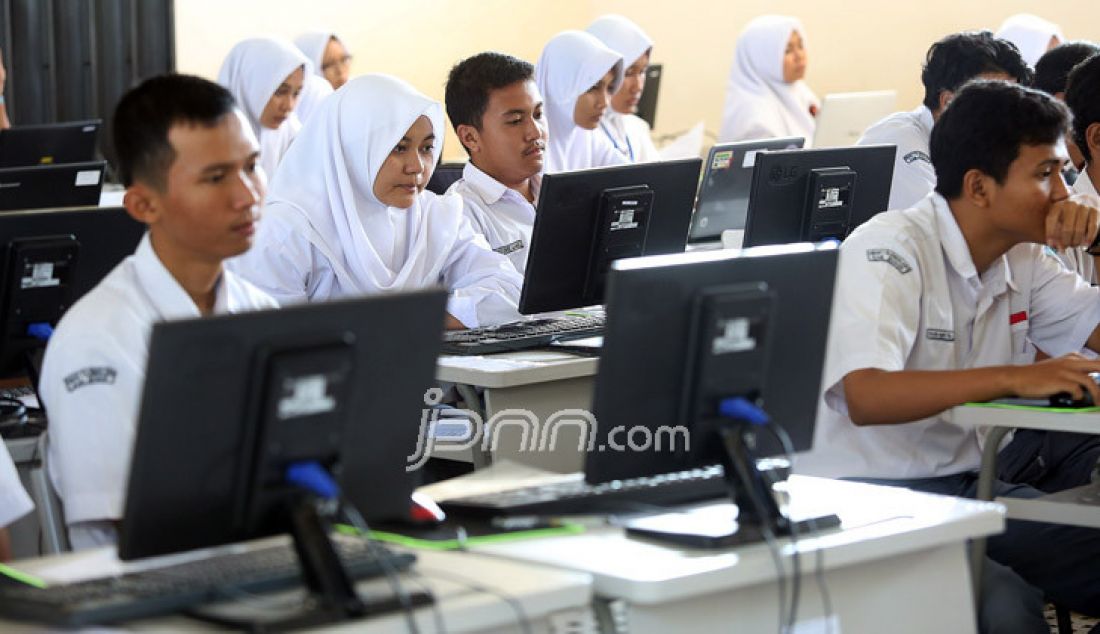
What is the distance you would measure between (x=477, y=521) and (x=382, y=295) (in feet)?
1.37

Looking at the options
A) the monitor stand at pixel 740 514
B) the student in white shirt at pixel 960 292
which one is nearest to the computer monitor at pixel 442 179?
the student in white shirt at pixel 960 292

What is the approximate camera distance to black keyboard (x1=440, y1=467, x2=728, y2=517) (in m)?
1.94

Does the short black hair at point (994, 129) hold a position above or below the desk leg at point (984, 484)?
above

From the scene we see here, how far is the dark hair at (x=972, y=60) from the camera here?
4.18 metres

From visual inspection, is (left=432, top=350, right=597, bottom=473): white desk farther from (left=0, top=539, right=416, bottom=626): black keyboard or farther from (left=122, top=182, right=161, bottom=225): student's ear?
(left=0, top=539, right=416, bottom=626): black keyboard

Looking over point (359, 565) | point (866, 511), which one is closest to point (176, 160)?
point (359, 565)

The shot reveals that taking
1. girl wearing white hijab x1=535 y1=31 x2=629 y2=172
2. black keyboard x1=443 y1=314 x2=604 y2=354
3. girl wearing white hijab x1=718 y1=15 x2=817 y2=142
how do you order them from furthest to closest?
1. girl wearing white hijab x1=718 y1=15 x2=817 y2=142
2. girl wearing white hijab x1=535 y1=31 x2=629 y2=172
3. black keyboard x1=443 y1=314 x2=604 y2=354

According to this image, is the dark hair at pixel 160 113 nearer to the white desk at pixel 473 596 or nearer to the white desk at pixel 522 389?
the white desk at pixel 473 596

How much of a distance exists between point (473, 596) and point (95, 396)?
0.58 meters

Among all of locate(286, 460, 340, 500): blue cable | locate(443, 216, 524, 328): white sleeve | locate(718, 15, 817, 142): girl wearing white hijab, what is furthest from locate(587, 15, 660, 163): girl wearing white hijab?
locate(286, 460, 340, 500): blue cable

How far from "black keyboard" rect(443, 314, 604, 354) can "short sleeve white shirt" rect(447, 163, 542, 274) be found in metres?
0.41

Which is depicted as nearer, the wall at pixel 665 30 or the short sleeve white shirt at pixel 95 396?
the short sleeve white shirt at pixel 95 396

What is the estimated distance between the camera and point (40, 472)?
2.23 m

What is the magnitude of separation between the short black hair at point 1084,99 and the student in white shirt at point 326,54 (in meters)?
4.73
